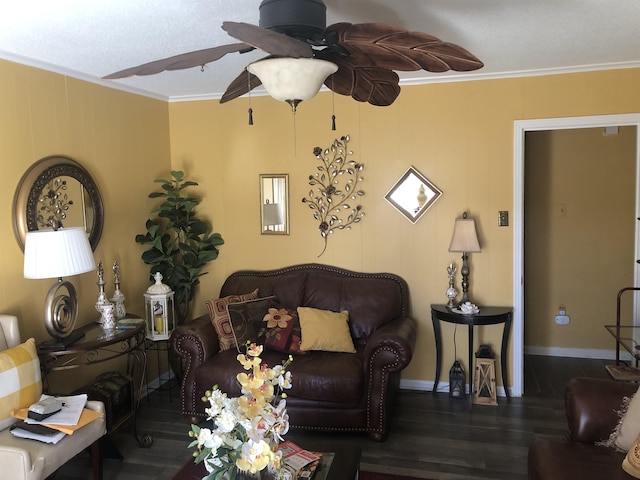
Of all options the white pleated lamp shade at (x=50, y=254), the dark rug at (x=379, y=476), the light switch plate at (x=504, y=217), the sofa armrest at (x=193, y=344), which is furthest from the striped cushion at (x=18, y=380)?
the light switch plate at (x=504, y=217)

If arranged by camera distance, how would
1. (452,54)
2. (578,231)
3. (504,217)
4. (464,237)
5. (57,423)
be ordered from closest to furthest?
(452,54) → (57,423) → (464,237) → (504,217) → (578,231)

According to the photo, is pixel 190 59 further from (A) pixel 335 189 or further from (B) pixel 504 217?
(B) pixel 504 217

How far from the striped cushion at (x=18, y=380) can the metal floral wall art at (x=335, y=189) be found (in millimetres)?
2365

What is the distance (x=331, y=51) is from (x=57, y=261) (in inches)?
75.8

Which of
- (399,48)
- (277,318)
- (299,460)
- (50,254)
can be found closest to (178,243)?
(277,318)

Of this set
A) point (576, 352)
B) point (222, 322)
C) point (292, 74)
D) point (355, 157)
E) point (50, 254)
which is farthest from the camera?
point (576, 352)

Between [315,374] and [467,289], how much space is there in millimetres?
1465

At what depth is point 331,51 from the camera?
1.95 metres

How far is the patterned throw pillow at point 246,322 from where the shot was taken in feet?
12.7

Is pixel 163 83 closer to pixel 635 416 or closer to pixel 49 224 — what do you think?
pixel 49 224

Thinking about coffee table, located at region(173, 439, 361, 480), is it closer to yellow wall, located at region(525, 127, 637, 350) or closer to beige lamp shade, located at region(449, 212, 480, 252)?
beige lamp shade, located at region(449, 212, 480, 252)

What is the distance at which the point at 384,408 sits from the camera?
341 centimetres

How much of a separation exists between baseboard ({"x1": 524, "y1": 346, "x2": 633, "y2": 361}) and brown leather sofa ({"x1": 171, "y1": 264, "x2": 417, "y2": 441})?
1.77 meters

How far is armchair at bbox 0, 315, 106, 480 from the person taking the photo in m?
2.40
